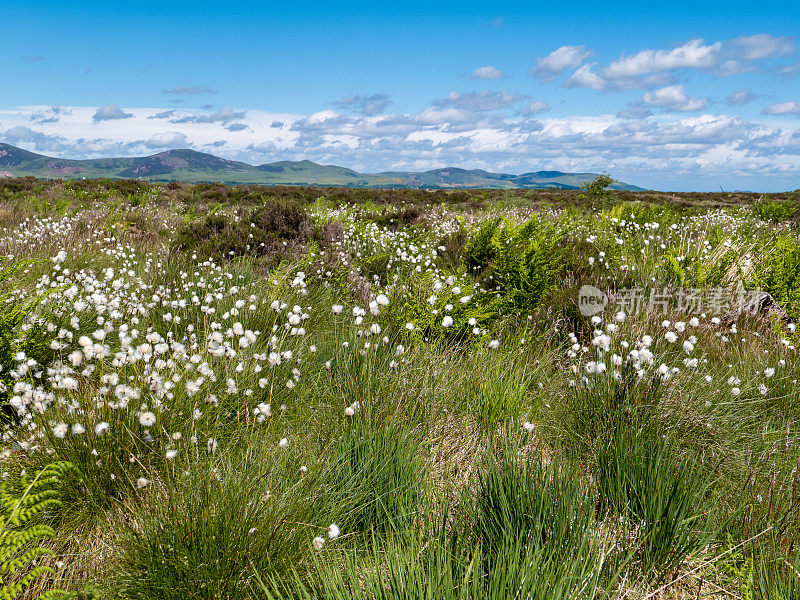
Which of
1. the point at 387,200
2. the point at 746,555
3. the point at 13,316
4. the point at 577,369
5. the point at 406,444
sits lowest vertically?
the point at 746,555

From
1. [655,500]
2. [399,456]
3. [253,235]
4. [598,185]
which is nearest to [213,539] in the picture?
[399,456]

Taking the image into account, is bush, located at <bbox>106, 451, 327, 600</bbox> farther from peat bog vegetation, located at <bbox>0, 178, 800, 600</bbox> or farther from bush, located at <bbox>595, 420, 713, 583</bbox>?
bush, located at <bbox>595, 420, 713, 583</bbox>

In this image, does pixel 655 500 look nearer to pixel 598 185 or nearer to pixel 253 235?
pixel 253 235

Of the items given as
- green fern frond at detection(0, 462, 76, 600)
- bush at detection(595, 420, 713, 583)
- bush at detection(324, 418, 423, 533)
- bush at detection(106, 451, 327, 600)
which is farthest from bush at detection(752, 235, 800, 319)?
green fern frond at detection(0, 462, 76, 600)

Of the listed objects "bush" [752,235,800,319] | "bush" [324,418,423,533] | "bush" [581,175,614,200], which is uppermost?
"bush" [581,175,614,200]

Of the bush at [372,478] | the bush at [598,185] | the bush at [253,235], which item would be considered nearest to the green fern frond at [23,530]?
the bush at [372,478]

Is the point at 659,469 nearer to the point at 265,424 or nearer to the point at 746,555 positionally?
the point at 746,555

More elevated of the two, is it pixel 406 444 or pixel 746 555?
pixel 406 444

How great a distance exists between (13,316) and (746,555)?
4.42 meters

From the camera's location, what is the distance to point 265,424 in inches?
115

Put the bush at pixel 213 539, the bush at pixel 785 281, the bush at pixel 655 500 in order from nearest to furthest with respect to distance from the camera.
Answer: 1. the bush at pixel 213 539
2. the bush at pixel 655 500
3. the bush at pixel 785 281

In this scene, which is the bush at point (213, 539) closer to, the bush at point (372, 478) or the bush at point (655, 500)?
the bush at point (372, 478)

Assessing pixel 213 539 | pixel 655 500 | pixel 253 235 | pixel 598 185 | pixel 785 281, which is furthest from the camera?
pixel 598 185

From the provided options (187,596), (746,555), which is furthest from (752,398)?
(187,596)
